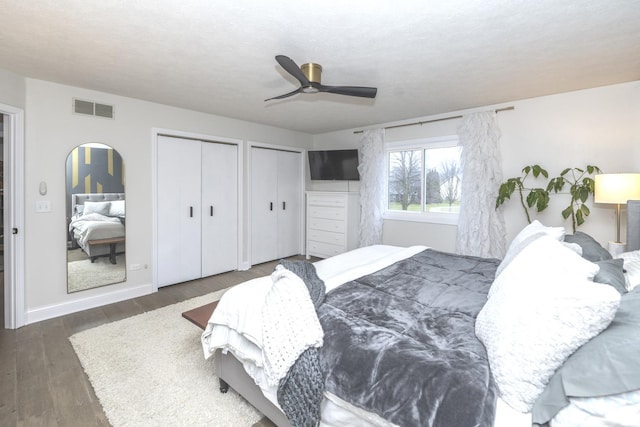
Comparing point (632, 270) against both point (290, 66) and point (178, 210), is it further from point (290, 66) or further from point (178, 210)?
point (178, 210)

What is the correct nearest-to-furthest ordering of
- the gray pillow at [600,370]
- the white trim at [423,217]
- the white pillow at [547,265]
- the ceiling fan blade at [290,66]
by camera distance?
1. the gray pillow at [600,370]
2. the white pillow at [547,265]
3. the ceiling fan blade at [290,66]
4. the white trim at [423,217]

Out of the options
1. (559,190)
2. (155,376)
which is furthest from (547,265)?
(559,190)

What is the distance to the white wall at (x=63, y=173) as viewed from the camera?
295 cm

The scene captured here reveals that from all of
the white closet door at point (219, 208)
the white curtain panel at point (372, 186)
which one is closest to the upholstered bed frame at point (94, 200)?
the white closet door at point (219, 208)

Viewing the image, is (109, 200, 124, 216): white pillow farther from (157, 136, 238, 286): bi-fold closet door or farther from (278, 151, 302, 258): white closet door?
(278, 151, 302, 258): white closet door

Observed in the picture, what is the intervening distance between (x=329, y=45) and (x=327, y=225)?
135 inches

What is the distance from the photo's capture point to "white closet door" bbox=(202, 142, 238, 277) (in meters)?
4.38

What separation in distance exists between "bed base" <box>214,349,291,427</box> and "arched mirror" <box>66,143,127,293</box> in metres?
2.36

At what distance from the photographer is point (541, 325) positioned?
101cm

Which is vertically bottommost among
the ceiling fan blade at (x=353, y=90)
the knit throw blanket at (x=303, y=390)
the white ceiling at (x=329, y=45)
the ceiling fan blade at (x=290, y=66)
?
the knit throw blanket at (x=303, y=390)

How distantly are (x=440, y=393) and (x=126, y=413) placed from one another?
182cm

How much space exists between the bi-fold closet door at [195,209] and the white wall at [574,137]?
3.34 meters

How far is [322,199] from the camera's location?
540cm

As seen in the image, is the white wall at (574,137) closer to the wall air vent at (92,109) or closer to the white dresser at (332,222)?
the white dresser at (332,222)
